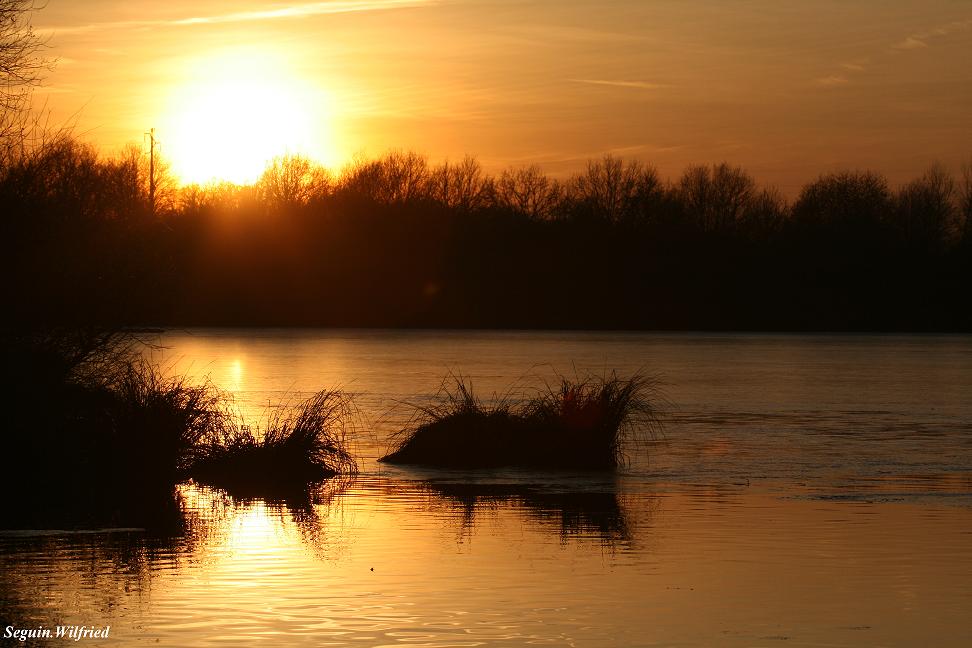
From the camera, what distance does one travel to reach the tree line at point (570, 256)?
12050 cm

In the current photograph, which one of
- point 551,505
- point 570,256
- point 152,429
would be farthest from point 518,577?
point 570,256

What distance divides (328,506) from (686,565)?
17.1 feet

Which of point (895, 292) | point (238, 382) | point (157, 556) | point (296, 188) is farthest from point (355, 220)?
point (157, 556)

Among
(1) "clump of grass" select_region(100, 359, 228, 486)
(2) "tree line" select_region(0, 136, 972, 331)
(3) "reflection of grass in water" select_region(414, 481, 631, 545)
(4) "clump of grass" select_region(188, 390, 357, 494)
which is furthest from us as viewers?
(2) "tree line" select_region(0, 136, 972, 331)

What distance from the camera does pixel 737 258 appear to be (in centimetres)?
12181

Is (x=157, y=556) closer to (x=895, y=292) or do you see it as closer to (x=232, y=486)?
(x=232, y=486)

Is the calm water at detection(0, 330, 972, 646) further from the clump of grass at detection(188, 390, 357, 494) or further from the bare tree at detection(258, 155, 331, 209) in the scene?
the bare tree at detection(258, 155, 331, 209)

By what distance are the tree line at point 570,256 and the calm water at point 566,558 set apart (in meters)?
96.6

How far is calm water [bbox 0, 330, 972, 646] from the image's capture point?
1002cm

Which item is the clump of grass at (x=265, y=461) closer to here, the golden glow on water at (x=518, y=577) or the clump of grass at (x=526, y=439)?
the clump of grass at (x=526, y=439)

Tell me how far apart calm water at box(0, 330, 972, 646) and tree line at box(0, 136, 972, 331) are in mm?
96639

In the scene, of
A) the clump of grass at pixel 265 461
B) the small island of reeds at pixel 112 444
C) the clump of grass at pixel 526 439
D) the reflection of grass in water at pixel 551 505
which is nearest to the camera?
the reflection of grass in water at pixel 551 505

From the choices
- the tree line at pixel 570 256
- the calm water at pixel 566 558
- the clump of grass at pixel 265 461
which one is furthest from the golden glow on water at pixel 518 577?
the tree line at pixel 570 256

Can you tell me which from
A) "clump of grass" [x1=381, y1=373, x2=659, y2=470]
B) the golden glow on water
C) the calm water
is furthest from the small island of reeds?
the golden glow on water
